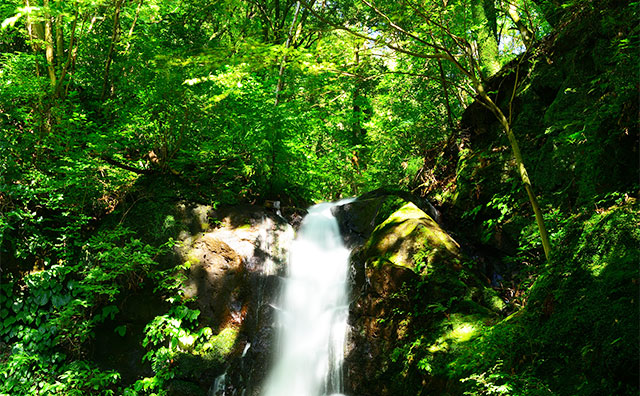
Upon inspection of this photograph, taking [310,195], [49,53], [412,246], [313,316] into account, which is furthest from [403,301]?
[49,53]

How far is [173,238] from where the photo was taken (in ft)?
22.1

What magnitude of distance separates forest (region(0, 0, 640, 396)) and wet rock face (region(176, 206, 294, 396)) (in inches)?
1.7

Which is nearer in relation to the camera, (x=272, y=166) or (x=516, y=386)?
Result: (x=516, y=386)

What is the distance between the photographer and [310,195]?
30.5 ft

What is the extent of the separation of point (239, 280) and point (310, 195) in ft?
11.4

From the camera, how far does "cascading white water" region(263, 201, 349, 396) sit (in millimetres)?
5434

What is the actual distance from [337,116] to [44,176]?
8.53 metres

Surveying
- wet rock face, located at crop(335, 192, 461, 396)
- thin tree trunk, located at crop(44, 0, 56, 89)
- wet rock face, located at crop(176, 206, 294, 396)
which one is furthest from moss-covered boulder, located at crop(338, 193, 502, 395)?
thin tree trunk, located at crop(44, 0, 56, 89)

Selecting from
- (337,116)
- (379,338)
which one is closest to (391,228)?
(379,338)

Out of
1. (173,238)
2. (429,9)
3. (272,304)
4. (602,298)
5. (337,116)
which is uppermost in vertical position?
(429,9)

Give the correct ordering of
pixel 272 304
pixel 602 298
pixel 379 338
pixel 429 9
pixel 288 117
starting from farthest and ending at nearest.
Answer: pixel 288 117 < pixel 272 304 < pixel 379 338 < pixel 429 9 < pixel 602 298

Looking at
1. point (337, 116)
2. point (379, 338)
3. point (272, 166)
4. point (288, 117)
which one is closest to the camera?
point (379, 338)

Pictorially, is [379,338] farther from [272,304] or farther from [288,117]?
[288,117]

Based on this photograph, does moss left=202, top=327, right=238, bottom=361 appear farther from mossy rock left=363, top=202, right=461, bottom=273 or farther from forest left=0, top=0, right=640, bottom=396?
mossy rock left=363, top=202, right=461, bottom=273
